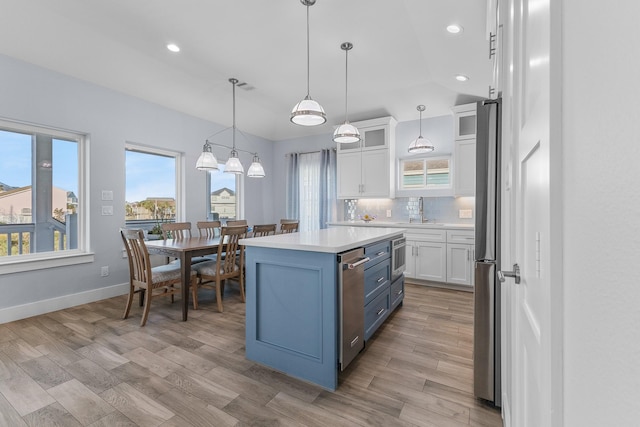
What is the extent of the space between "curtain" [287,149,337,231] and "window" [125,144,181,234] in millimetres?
2352

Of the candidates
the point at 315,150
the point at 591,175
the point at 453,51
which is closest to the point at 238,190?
the point at 315,150

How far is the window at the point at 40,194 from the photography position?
130 inches

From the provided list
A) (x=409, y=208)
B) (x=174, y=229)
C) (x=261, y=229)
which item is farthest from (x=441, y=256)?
(x=174, y=229)

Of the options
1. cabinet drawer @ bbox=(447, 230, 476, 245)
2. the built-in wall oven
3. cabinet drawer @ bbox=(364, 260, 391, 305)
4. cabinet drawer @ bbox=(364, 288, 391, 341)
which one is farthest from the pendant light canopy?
cabinet drawer @ bbox=(447, 230, 476, 245)

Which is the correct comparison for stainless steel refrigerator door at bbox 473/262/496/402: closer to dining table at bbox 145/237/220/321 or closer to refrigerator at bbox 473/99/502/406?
refrigerator at bbox 473/99/502/406

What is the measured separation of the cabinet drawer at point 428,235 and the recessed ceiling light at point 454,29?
2.65 metres

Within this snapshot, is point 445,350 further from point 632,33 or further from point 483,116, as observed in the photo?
point 632,33

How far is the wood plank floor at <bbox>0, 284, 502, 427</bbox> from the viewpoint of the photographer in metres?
1.73

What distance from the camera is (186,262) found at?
3.18 m

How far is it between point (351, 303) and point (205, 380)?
116cm

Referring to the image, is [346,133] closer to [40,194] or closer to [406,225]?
[406,225]

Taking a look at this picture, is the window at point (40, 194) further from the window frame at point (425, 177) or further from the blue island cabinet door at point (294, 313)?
the window frame at point (425, 177)

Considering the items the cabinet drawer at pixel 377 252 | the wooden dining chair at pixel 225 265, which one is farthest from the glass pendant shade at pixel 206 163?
the cabinet drawer at pixel 377 252

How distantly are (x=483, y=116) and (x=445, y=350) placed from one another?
190 cm
